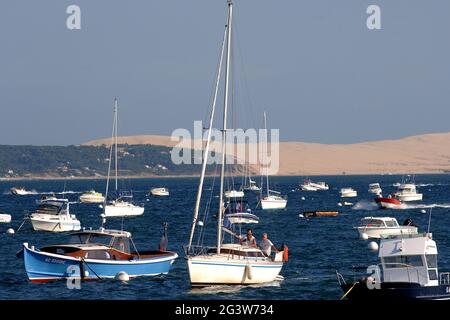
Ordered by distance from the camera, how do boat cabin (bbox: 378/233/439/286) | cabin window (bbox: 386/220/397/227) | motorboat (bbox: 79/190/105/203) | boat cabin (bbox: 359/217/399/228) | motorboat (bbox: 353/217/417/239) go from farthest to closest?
1. motorboat (bbox: 79/190/105/203)
2. cabin window (bbox: 386/220/397/227)
3. boat cabin (bbox: 359/217/399/228)
4. motorboat (bbox: 353/217/417/239)
5. boat cabin (bbox: 378/233/439/286)

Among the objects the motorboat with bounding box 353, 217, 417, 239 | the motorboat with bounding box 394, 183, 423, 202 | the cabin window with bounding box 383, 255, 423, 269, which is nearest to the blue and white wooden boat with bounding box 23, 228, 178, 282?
the cabin window with bounding box 383, 255, 423, 269

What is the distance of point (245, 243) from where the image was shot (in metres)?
45.5

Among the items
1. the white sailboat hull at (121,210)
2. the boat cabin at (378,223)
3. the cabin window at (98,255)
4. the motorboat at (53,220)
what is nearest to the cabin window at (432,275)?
the cabin window at (98,255)

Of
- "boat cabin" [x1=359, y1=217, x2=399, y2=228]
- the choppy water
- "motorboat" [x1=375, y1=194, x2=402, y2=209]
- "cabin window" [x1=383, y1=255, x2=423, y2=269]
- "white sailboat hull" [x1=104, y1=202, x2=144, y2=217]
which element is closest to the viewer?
"cabin window" [x1=383, y1=255, x2=423, y2=269]

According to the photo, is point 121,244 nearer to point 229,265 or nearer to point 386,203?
point 229,265

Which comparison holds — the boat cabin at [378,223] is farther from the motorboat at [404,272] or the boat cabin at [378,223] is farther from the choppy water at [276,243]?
the motorboat at [404,272]

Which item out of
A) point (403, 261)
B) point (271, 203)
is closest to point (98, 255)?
point (403, 261)

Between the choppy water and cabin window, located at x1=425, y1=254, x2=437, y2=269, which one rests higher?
cabin window, located at x1=425, y1=254, x2=437, y2=269

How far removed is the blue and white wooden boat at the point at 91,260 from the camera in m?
45.8

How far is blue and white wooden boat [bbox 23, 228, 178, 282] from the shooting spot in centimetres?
4575

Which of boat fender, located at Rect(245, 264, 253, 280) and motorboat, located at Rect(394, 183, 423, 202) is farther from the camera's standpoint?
motorboat, located at Rect(394, 183, 423, 202)

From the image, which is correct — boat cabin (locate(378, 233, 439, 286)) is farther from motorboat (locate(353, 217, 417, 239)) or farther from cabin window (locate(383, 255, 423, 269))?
motorboat (locate(353, 217, 417, 239))

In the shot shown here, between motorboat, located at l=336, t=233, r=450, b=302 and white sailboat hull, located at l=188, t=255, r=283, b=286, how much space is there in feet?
22.1

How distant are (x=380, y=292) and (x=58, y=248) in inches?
669
